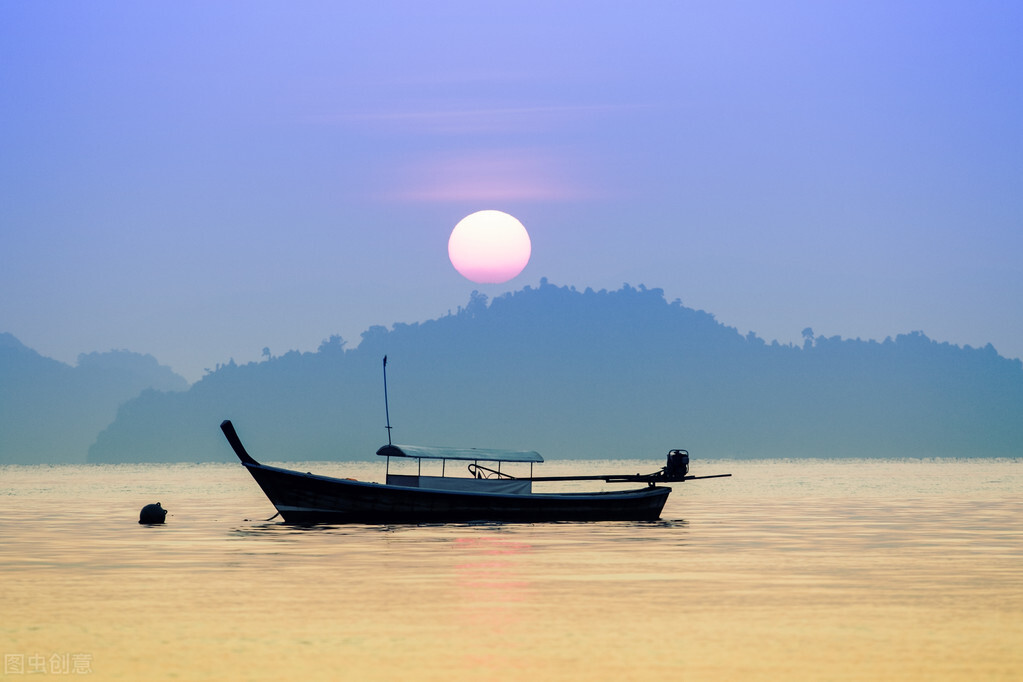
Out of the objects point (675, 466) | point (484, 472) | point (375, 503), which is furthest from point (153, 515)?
point (675, 466)

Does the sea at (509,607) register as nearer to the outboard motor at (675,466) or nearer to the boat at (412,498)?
the boat at (412,498)

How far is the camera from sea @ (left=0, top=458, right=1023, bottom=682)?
60.3 ft

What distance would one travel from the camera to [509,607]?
81.3 ft

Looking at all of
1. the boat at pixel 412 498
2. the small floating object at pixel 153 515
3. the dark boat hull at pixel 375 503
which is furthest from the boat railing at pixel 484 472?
the small floating object at pixel 153 515

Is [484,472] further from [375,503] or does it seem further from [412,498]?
[375,503]

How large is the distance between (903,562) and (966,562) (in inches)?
70.9

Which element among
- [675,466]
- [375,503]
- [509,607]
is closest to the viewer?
[509,607]

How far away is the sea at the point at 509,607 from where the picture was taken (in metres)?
18.4

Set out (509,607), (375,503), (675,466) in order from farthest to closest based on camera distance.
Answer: (675,466) → (375,503) → (509,607)

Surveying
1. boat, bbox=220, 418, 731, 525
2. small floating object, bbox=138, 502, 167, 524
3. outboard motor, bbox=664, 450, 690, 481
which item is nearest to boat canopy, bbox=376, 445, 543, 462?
boat, bbox=220, 418, 731, 525

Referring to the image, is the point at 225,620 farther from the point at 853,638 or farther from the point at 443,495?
the point at 443,495

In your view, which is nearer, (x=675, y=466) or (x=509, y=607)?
(x=509, y=607)

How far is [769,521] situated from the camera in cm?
6075

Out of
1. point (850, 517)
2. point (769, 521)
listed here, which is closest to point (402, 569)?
point (769, 521)
